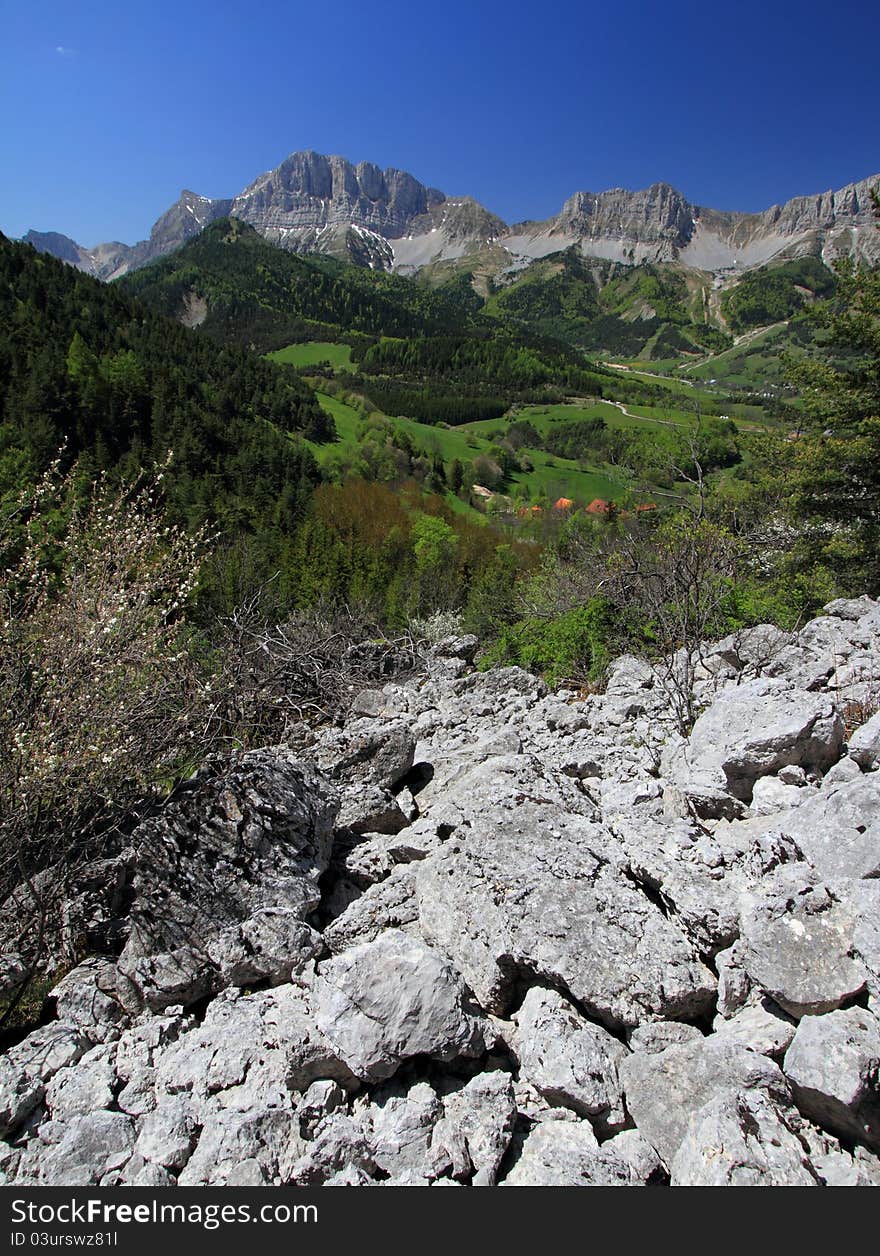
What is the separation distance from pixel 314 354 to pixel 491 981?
525ft

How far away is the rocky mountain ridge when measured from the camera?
8.78 ft

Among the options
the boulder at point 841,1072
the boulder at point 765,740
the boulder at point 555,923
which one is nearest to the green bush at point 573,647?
the boulder at point 765,740

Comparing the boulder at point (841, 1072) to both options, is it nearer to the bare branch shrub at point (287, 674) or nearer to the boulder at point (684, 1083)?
the boulder at point (684, 1083)

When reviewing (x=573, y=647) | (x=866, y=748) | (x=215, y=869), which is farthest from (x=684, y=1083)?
(x=573, y=647)

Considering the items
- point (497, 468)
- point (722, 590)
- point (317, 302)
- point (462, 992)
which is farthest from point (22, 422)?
point (317, 302)

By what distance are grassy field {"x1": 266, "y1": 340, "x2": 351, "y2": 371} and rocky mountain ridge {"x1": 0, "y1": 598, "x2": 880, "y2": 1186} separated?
144785mm

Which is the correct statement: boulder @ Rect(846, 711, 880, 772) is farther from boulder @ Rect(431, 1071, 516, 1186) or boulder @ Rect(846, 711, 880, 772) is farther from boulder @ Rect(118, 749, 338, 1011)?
boulder @ Rect(118, 749, 338, 1011)

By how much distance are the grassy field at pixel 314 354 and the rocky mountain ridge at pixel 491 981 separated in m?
145

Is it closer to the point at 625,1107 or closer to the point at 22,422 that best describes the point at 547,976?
the point at 625,1107

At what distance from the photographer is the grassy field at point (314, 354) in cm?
13688

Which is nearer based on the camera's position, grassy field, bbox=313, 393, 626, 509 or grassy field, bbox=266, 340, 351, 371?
grassy field, bbox=313, 393, 626, 509

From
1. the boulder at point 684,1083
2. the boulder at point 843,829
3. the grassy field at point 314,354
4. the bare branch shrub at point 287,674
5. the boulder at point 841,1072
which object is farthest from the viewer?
the grassy field at point 314,354

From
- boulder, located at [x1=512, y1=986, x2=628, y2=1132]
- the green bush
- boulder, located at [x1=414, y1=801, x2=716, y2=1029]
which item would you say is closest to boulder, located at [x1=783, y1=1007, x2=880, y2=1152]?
boulder, located at [x1=414, y1=801, x2=716, y2=1029]
